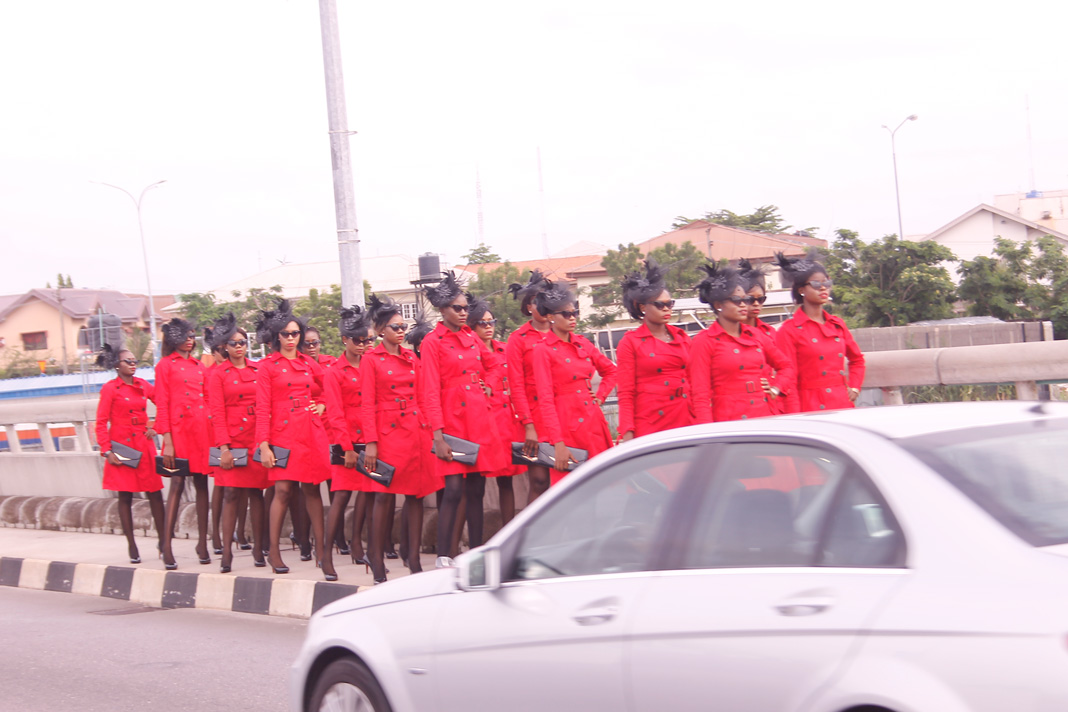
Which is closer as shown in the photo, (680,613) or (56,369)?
(680,613)

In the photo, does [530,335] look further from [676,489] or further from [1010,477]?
[1010,477]

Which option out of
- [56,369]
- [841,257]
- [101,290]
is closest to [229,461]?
[841,257]

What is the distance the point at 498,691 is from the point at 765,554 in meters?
1.04

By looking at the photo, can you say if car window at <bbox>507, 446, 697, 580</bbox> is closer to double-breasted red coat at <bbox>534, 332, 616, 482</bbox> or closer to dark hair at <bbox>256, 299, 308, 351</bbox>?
double-breasted red coat at <bbox>534, 332, 616, 482</bbox>

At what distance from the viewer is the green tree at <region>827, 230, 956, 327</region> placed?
33.1 meters

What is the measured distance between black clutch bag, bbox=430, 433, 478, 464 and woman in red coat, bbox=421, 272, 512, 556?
34mm

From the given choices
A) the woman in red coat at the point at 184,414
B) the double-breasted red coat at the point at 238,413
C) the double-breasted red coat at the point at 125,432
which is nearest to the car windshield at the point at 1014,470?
the double-breasted red coat at the point at 238,413

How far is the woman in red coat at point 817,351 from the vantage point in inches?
287

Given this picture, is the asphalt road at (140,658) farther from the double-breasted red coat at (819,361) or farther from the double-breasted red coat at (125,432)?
the double-breasted red coat at (819,361)

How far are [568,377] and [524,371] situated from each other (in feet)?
1.41

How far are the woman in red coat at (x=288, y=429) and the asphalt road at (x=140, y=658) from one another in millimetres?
926

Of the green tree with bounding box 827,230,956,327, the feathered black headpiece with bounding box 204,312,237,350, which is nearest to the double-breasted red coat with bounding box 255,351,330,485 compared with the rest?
the feathered black headpiece with bounding box 204,312,237,350

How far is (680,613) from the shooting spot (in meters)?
3.30

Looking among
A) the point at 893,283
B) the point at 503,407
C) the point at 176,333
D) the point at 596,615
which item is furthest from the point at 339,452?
the point at 893,283
